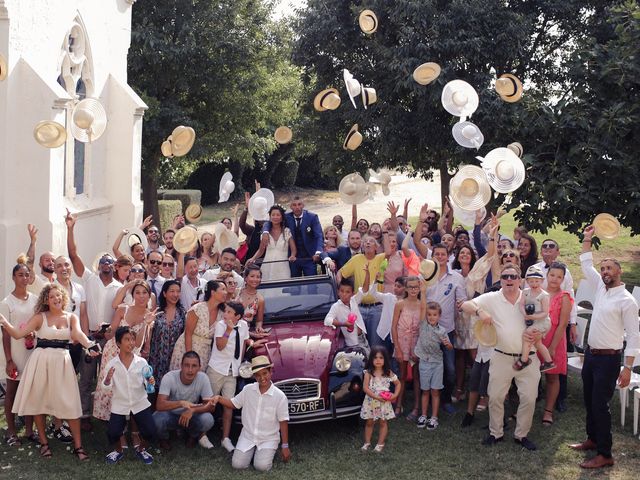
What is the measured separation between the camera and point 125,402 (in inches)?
291

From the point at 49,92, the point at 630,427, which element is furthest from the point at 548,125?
the point at 49,92

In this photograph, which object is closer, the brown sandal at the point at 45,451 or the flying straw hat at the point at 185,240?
the brown sandal at the point at 45,451

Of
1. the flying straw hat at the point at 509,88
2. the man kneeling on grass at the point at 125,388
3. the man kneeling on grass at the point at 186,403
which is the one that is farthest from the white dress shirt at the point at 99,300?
the flying straw hat at the point at 509,88

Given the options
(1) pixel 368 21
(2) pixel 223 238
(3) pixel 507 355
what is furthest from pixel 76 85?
(3) pixel 507 355

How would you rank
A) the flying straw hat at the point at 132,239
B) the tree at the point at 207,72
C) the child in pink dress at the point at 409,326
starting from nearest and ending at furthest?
1. the child in pink dress at the point at 409,326
2. the flying straw hat at the point at 132,239
3. the tree at the point at 207,72

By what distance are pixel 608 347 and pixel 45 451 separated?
5.42 m

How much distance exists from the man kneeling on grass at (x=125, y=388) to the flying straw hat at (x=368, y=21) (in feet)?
25.0

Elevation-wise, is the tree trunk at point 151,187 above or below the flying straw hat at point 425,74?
below

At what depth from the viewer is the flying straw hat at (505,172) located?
9398mm

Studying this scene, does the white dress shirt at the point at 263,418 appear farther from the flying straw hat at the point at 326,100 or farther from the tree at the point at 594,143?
the tree at the point at 594,143

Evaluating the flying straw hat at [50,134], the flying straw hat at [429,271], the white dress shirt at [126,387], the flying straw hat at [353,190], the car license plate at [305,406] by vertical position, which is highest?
the flying straw hat at [50,134]

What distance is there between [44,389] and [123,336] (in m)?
0.95

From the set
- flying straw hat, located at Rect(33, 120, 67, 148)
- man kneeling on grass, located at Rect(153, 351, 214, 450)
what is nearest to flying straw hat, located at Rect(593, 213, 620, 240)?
man kneeling on grass, located at Rect(153, 351, 214, 450)

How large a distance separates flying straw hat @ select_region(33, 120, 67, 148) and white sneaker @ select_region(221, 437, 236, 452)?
197 inches
